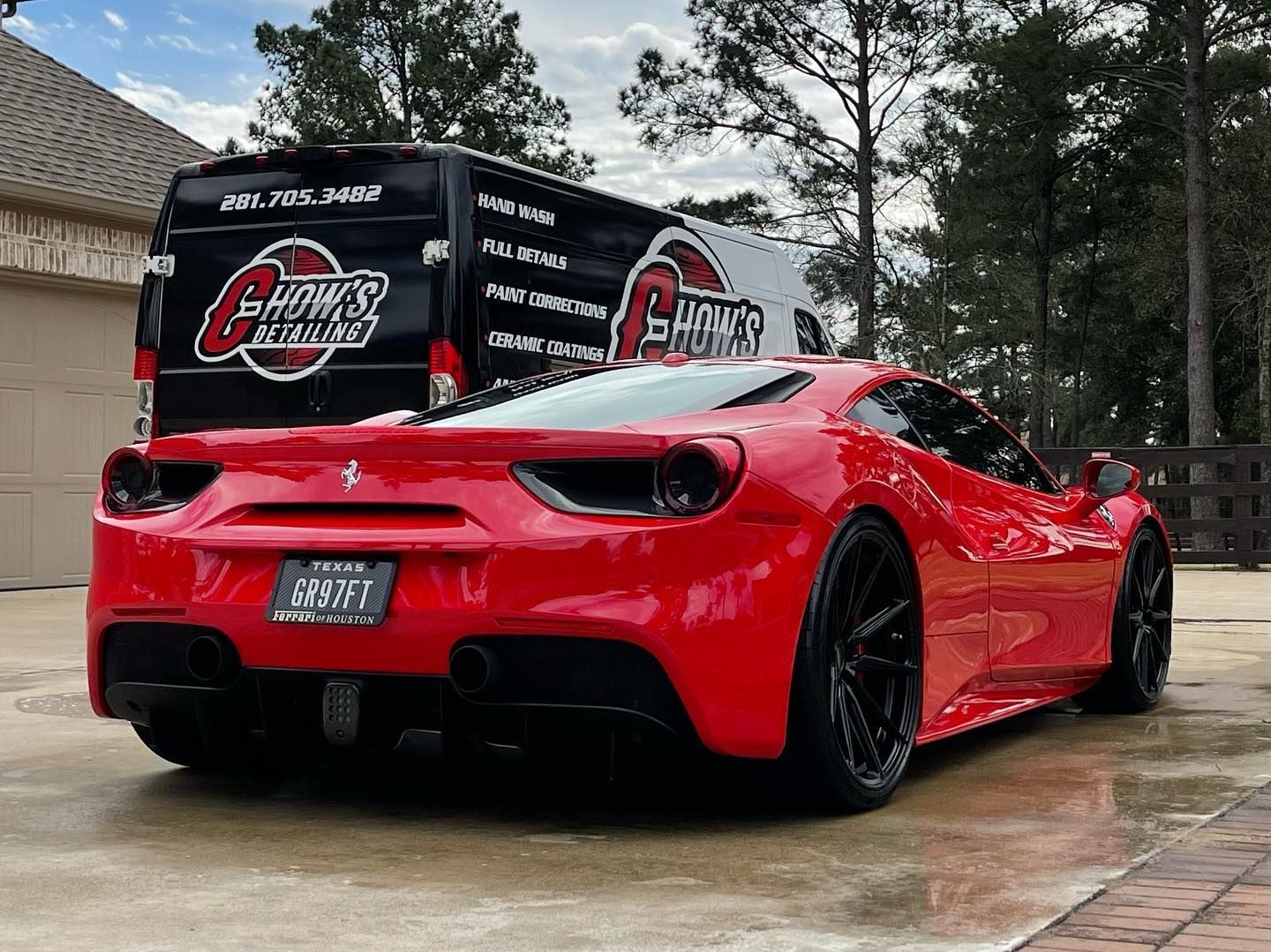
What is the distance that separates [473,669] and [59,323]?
11.0 m

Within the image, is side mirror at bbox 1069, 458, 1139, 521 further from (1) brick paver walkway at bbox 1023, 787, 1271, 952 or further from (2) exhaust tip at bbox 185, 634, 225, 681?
(2) exhaust tip at bbox 185, 634, 225, 681

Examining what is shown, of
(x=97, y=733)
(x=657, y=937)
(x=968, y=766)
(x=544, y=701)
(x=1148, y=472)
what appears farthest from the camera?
(x=1148, y=472)

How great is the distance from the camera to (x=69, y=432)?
46.2ft

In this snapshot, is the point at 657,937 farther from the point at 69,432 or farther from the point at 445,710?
the point at 69,432

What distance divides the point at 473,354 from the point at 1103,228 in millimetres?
45288

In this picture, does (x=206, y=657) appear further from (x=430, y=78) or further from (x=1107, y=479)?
(x=430, y=78)

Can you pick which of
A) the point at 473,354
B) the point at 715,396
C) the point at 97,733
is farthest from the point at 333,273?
the point at 715,396

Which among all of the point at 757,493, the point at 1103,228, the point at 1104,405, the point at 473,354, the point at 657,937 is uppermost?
the point at 1103,228

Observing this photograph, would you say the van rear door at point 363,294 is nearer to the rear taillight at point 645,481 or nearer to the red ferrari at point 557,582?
the red ferrari at point 557,582

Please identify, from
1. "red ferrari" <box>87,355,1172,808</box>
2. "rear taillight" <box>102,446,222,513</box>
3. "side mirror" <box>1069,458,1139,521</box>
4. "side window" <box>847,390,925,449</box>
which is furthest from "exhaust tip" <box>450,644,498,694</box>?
"side mirror" <box>1069,458,1139,521</box>

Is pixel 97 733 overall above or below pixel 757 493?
below

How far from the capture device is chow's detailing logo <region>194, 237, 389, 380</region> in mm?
8742

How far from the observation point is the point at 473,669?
13.0 feet

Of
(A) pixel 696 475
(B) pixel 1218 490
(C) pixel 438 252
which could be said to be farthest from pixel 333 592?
(B) pixel 1218 490
